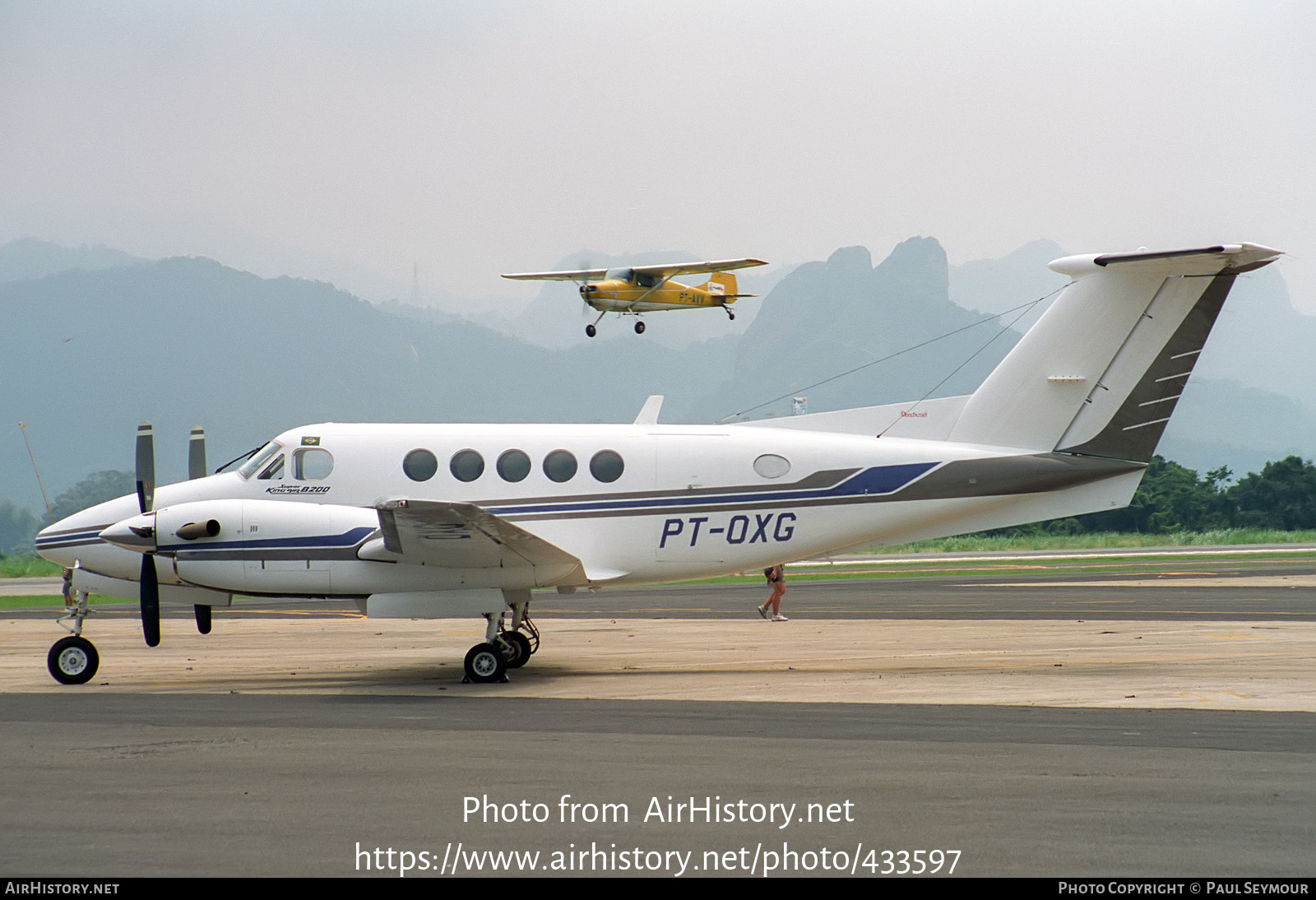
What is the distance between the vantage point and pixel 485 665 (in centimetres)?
A: 1389

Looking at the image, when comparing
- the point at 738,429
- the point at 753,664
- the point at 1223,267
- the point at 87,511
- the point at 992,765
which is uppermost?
the point at 1223,267

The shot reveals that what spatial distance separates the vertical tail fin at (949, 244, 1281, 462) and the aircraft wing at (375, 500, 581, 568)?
5612mm

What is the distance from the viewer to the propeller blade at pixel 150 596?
13547 millimetres

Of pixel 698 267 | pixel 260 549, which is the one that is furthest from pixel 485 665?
pixel 698 267

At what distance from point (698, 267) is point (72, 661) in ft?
146

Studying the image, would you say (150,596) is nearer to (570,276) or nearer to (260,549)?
(260,549)

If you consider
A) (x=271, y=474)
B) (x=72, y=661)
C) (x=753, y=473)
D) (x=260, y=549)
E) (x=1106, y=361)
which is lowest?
(x=72, y=661)

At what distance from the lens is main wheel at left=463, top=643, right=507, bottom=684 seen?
1387cm

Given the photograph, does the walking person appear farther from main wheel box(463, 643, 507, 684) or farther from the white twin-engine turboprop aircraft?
main wheel box(463, 643, 507, 684)

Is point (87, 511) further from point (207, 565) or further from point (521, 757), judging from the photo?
point (521, 757)
